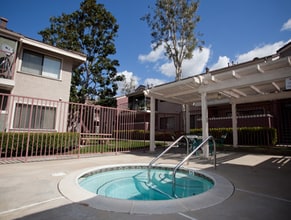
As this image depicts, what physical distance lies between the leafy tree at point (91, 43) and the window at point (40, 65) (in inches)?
196

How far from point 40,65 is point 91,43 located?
290 inches

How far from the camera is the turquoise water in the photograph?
3844 mm

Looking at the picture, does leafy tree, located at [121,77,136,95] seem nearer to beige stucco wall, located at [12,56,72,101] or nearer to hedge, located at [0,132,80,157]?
beige stucco wall, located at [12,56,72,101]

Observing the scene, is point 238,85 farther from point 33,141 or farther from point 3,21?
point 3,21

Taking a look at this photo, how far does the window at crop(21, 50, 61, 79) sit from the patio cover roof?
19.9ft

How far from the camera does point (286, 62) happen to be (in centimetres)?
494

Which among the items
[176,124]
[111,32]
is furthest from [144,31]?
[176,124]

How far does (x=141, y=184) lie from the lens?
4.52 m

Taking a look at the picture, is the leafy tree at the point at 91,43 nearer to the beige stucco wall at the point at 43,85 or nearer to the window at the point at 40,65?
the beige stucco wall at the point at 43,85

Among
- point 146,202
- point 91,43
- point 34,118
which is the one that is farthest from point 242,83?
point 91,43

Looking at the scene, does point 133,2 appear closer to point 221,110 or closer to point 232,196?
point 221,110

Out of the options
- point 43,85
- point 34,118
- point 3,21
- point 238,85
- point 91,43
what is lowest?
point 34,118

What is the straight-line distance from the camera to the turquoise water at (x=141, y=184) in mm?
3844

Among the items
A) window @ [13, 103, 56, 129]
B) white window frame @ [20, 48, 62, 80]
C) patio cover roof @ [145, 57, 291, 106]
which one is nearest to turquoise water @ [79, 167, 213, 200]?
patio cover roof @ [145, 57, 291, 106]
